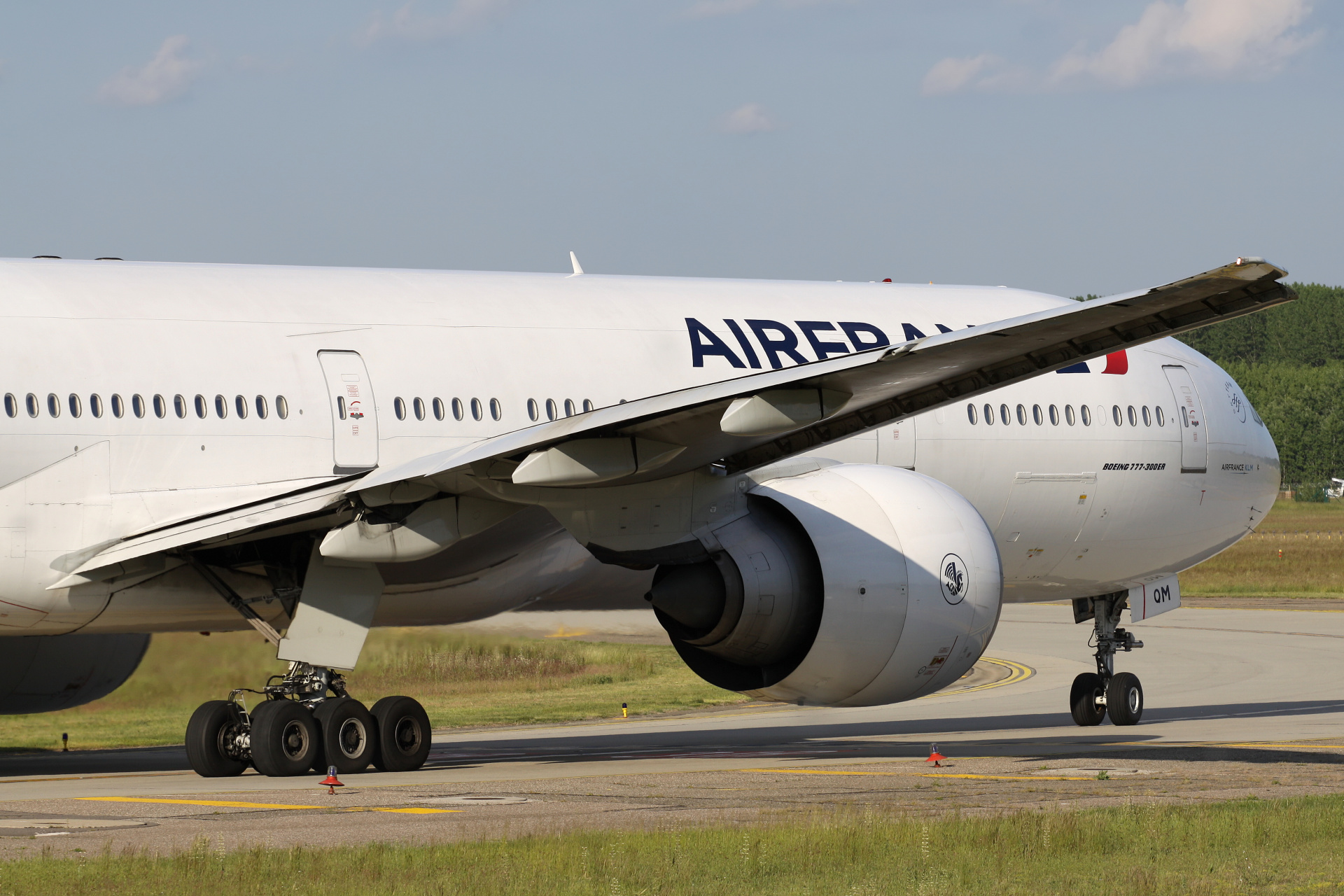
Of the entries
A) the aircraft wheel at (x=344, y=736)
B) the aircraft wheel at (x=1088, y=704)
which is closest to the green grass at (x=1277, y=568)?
the aircraft wheel at (x=1088, y=704)

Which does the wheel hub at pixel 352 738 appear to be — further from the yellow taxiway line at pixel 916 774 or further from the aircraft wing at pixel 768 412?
the yellow taxiway line at pixel 916 774

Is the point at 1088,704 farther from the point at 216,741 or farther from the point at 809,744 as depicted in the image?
the point at 216,741

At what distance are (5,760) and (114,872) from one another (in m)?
11.7

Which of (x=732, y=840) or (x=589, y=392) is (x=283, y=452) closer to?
(x=589, y=392)

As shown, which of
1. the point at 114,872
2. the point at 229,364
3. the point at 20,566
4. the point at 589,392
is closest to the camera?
the point at 114,872

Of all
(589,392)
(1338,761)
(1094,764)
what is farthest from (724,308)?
(1338,761)

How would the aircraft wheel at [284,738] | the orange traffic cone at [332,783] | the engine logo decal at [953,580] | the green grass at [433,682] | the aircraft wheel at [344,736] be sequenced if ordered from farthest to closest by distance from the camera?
the green grass at [433,682]
the engine logo decal at [953,580]
the aircraft wheel at [344,736]
the aircraft wheel at [284,738]
the orange traffic cone at [332,783]

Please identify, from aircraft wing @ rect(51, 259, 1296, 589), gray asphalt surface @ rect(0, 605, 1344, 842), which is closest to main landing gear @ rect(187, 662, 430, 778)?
gray asphalt surface @ rect(0, 605, 1344, 842)

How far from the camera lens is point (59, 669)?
18.8 m

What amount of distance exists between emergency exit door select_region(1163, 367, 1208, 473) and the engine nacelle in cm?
623

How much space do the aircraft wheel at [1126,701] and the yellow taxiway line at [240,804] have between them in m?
11.4

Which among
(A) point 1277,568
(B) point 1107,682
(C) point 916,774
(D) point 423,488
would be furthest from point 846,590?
(A) point 1277,568

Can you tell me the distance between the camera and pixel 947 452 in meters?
20.1

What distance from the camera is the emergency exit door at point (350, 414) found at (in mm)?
16703
